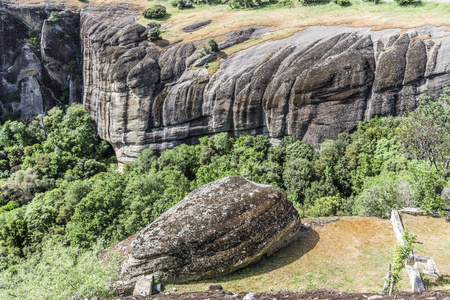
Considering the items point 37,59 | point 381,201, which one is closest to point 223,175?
point 381,201

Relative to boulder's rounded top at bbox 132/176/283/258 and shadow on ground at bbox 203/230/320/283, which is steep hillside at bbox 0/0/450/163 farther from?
boulder's rounded top at bbox 132/176/283/258

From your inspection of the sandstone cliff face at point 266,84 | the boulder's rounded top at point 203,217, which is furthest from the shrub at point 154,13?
the boulder's rounded top at point 203,217

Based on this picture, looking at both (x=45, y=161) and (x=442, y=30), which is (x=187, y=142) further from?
(x=442, y=30)

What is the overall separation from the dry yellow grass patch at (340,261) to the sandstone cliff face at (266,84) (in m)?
19.2

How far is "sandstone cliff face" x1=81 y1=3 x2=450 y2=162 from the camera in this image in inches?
1305

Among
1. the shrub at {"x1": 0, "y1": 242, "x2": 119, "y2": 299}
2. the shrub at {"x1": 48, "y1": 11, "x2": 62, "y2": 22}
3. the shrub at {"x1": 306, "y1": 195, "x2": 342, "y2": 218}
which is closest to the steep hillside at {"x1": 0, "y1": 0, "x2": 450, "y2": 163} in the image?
the shrub at {"x1": 48, "y1": 11, "x2": 62, "y2": 22}

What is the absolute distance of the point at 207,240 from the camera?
1501cm

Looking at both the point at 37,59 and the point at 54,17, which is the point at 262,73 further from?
the point at 37,59

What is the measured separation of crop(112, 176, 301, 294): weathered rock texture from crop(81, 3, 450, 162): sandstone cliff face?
21.7 m

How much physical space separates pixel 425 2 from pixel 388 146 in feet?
101

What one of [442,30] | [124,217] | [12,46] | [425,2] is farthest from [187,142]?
[12,46]

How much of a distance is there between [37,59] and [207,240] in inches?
2469

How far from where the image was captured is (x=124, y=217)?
25.6 metres

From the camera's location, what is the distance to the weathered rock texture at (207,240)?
1486 cm
